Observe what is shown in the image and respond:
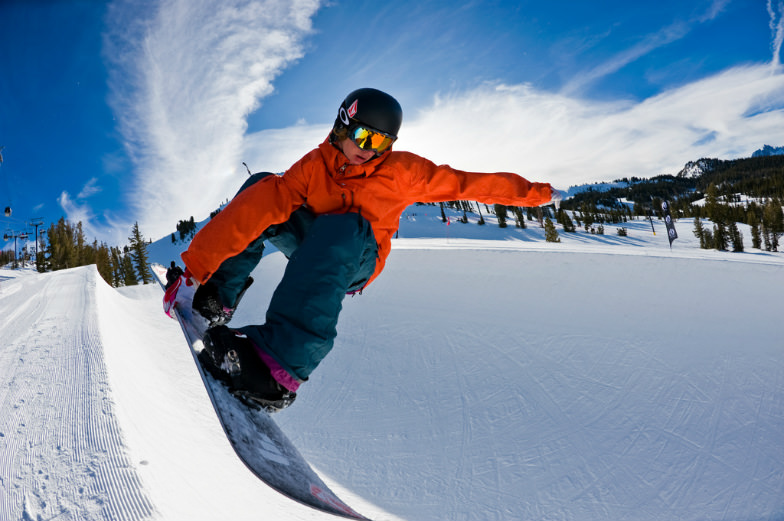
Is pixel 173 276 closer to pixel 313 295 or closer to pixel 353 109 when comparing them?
pixel 313 295

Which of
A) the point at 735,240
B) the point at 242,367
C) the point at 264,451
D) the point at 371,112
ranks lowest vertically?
the point at 735,240

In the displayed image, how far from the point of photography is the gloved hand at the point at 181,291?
6.61 feet

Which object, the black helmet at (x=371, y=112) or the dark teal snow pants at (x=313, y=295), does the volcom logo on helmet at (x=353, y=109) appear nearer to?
the black helmet at (x=371, y=112)

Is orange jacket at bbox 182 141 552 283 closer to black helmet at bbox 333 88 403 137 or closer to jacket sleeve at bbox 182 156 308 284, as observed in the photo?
jacket sleeve at bbox 182 156 308 284

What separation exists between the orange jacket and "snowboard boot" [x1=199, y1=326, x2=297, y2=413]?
497mm

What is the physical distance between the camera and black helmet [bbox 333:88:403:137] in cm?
197

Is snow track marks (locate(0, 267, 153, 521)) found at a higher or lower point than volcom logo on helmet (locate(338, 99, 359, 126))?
lower

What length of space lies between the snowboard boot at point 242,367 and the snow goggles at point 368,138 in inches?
45.9

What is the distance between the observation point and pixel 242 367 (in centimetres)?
159

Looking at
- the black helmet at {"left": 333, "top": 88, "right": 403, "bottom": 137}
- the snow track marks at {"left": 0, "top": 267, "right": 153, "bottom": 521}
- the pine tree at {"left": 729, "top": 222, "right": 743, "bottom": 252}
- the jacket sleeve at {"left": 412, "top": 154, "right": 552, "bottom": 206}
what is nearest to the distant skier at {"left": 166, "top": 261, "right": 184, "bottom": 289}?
the snow track marks at {"left": 0, "top": 267, "right": 153, "bottom": 521}

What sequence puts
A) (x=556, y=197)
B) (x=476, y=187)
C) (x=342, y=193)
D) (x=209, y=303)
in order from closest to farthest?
1. (x=342, y=193)
2. (x=209, y=303)
3. (x=476, y=187)
4. (x=556, y=197)

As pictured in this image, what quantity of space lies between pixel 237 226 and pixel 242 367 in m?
0.76

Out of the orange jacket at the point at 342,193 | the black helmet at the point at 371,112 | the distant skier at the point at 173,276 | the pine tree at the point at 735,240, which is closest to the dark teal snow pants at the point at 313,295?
the orange jacket at the point at 342,193

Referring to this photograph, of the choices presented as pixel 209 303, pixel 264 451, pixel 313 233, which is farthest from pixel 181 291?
pixel 264 451
